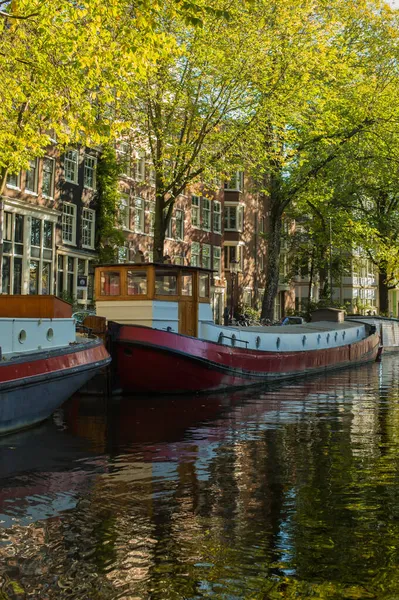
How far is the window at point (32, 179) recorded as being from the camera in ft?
117

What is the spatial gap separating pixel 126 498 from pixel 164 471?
4.93 feet

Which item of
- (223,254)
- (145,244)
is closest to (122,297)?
(145,244)

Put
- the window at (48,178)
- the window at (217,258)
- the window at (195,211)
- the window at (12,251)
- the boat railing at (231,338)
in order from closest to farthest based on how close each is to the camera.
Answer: the boat railing at (231,338) → the window at (12,251) → the window at (48,178) → the window at (195,211) → the window at (217,258)

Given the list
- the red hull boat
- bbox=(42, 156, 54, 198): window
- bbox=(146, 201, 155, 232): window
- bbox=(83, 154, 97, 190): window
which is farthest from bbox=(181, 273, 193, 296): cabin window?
bbox=(146, 201, 155, 232): window

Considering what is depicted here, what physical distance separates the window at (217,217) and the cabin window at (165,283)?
37754 mm

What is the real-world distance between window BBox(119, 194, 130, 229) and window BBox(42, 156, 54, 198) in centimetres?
585

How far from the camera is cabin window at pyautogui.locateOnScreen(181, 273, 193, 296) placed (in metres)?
19.5

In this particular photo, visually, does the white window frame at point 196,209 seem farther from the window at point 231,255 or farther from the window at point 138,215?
the window at point 138,215

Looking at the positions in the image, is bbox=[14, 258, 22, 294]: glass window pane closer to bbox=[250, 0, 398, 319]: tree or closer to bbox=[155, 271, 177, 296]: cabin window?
bbox=[250, 0, 398, 319]: tree

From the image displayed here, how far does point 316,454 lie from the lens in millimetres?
10461

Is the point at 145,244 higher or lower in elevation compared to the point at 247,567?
higher

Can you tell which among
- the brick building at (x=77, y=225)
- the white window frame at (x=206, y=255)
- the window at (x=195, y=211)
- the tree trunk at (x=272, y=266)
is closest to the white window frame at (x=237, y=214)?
the brick building at (x=77, y=225)

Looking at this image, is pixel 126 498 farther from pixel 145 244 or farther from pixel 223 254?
pixel 223 254

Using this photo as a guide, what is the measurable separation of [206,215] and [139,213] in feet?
34.7
